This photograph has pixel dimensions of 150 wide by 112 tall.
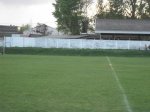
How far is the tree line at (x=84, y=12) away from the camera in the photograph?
84750 millimetres

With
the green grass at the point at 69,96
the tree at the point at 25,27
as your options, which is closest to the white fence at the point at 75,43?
the green grass at the point at 69,96

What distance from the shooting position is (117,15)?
8919 cm

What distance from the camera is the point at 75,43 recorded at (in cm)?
5847

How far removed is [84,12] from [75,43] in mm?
34231

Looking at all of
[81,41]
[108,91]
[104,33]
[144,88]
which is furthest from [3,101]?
[104,33]

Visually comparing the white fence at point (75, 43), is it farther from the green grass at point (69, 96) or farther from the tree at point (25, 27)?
the tree at point (25, 27)

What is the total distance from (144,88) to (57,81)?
4.10 metres

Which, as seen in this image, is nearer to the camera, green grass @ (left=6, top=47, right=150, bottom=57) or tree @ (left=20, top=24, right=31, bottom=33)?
green grass @ (left=6, top=47, right=150, bottom=57)

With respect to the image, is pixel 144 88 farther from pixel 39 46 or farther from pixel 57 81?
pixel 39 46

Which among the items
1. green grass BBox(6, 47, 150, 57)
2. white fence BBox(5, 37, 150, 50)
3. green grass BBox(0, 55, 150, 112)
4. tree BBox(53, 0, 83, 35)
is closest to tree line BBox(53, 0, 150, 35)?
tree BBox(53, 0, 83, 35)

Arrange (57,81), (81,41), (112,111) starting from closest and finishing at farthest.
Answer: (112,111) → (57,81) → (81,41)

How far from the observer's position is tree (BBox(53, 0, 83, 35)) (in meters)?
84.4

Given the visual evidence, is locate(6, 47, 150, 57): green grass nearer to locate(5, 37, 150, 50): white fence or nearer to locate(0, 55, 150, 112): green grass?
locate(5, 37, 150, 50): white fence

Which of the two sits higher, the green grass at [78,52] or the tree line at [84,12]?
the tree line at [84,12]
